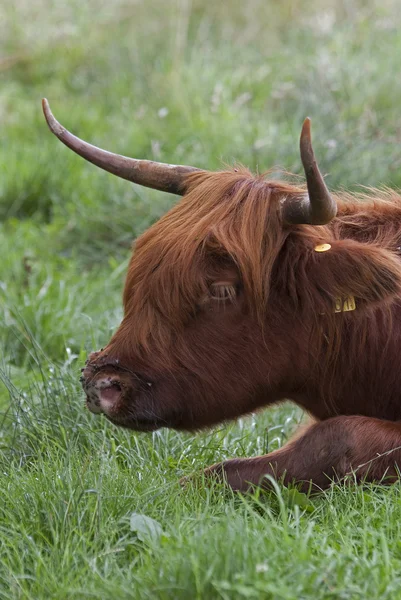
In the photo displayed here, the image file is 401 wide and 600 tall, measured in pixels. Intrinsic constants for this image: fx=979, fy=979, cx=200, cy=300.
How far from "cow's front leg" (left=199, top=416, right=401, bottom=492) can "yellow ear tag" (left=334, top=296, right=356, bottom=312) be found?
17.1 inches

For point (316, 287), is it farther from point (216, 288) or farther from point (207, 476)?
point (207, 476)

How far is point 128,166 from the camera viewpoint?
13.8 ft

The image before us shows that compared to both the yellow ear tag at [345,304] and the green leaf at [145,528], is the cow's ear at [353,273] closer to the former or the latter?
the yellow ear tag at [345,304]

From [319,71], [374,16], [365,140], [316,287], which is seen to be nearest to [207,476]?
[316,287]

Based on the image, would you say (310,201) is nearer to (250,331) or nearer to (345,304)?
(345,304)

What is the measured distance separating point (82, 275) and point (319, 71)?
3675 mm

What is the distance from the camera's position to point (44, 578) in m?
3.08

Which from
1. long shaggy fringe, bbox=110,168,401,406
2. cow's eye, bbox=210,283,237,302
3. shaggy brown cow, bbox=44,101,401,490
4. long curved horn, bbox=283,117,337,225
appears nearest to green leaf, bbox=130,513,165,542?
shaggy brown cow, bbox=44,101,401,490

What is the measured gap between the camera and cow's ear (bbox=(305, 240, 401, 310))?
3.57m

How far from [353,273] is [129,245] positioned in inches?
170

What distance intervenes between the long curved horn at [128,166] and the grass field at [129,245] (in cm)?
113

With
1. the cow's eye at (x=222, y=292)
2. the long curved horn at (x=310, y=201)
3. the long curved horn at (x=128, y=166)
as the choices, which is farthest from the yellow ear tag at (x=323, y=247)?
the long curved horn at (x=128, y=166)

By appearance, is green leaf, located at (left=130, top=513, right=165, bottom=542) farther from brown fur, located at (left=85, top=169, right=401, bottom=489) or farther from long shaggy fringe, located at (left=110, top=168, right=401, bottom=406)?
long shaggy fringe, located at (left=110, top=168, right=401, bottom=406)

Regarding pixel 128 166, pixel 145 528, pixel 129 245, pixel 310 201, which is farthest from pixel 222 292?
pixel 129 245
